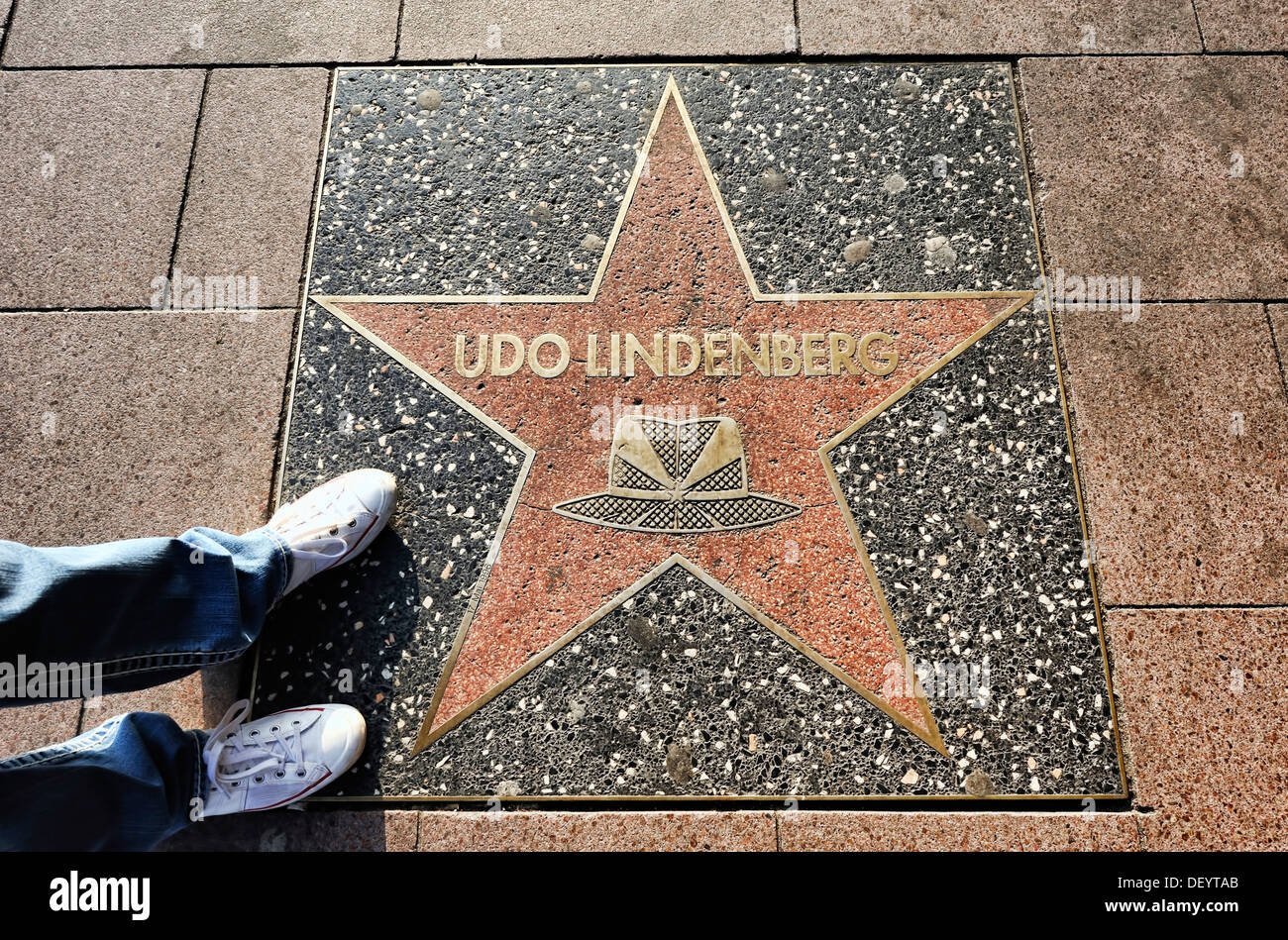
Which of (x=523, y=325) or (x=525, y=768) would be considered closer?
(x=525, y=768)

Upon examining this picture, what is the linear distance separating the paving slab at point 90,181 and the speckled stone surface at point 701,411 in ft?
2.17

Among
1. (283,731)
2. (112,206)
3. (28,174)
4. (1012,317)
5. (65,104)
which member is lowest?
(283,731)

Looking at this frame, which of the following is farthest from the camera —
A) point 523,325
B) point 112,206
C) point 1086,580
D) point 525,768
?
point 112,206

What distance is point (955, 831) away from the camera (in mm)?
2174

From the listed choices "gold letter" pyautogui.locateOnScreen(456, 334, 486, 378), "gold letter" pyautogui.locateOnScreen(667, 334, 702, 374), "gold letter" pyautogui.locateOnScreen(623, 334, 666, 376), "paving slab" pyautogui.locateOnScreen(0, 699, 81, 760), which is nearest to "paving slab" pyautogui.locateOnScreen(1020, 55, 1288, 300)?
"gold letter" pyautogui.locateOnScreen(667, 334, 702, 374)

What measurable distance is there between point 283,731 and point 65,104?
276 centimetres

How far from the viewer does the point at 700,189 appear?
110 inches

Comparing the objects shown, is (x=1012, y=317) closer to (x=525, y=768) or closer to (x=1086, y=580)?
(x=1086, y=580)

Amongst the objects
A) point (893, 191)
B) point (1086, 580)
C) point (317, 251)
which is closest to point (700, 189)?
point (893, 191)

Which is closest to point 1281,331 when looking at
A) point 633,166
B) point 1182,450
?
point 1182,450

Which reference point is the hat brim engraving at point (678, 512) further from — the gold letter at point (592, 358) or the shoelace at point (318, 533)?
the shoelace at point (318, 533)

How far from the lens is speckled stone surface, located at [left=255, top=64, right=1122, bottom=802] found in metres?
2.26

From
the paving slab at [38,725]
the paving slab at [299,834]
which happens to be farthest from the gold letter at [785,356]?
the paving slab at [38,725]

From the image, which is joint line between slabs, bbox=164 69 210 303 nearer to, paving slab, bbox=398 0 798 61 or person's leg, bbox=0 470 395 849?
paving slab, bbox=398 0 798 61
